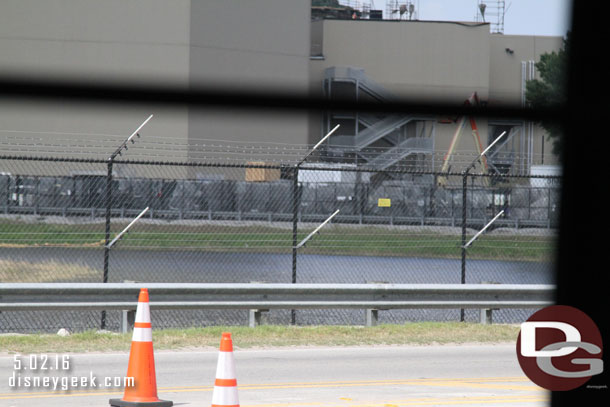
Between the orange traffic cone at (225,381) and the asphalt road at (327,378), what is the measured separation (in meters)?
1.58

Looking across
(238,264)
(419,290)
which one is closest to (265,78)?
(419,290)

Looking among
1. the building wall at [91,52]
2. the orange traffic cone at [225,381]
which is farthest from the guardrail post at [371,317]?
the building wall at [91,52]

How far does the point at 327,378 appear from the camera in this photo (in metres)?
8.15

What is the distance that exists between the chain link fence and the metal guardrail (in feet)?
4.57

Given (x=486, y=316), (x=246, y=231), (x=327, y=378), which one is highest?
(x=246, y=231)

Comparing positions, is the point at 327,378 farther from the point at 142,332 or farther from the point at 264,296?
the point at 264,296

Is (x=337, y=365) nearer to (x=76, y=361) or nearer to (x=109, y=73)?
(x=76, y=361)

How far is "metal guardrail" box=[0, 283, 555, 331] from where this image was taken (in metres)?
10.0

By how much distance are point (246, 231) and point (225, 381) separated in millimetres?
15214

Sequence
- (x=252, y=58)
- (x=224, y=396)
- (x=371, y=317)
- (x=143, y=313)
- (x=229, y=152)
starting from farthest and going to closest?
1. (x=371, y=317)
2. (x=143, y=313)
3. (x=224, y=396)
4. (x=229, y=152)
5. (x=252, y=58)

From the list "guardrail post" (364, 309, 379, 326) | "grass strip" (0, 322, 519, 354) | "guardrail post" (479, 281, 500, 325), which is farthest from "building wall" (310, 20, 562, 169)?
"guardrail post" (479, 281, 500, 325)

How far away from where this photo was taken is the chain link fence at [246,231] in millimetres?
14383

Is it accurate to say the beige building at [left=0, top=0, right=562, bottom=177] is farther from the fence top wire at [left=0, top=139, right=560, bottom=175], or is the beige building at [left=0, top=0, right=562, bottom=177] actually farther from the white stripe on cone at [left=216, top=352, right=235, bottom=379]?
the white stripe on cone at [left=216, top=352, right=235, bottom=379]

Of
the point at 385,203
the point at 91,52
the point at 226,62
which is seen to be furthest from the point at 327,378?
the point at 385,203
